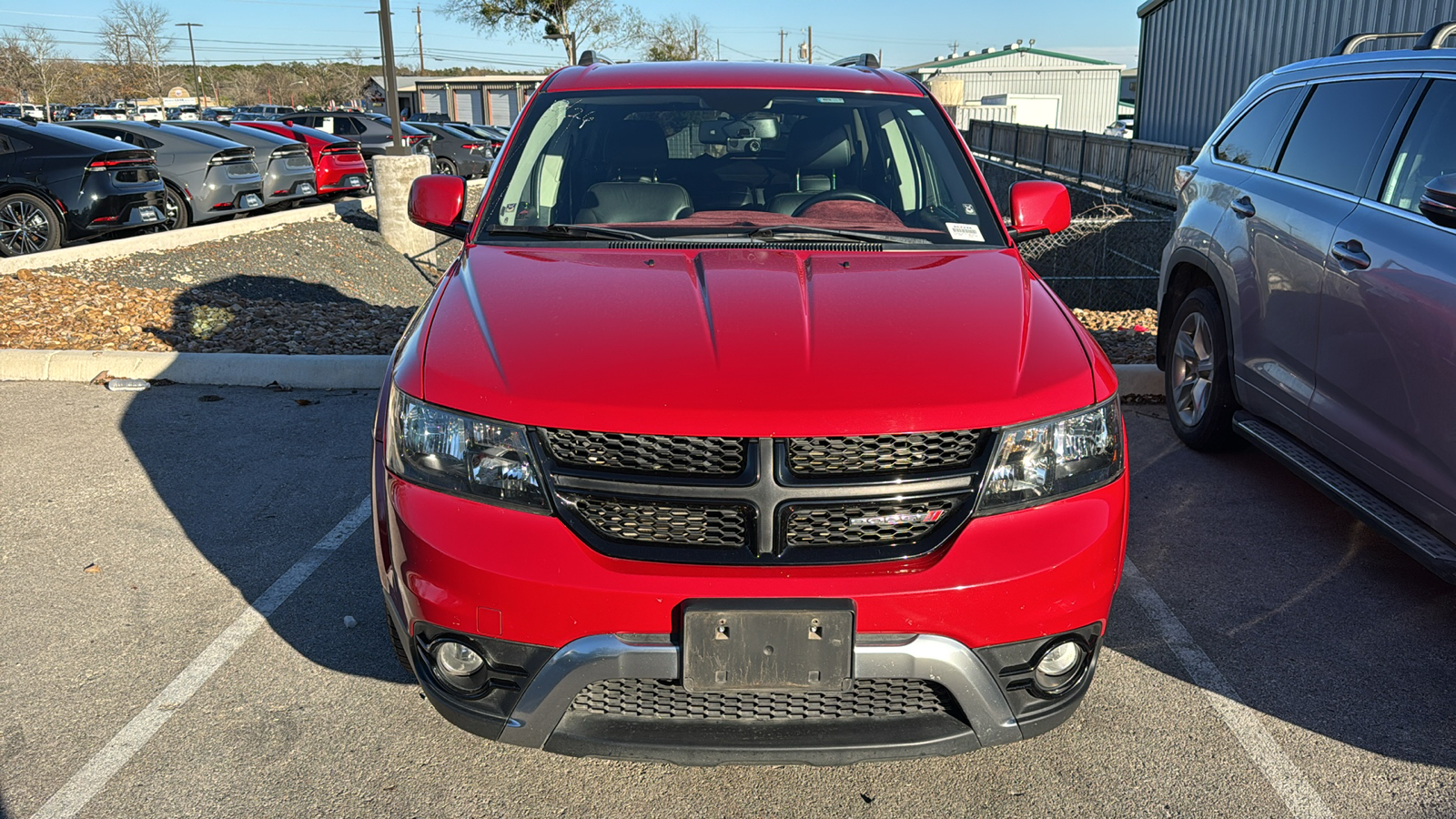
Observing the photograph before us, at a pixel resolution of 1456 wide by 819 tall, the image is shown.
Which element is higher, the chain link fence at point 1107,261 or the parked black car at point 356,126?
the parked black car at point 356,126

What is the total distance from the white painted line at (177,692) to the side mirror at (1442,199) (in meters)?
3.96

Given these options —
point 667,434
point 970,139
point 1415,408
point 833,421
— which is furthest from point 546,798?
point 970,139

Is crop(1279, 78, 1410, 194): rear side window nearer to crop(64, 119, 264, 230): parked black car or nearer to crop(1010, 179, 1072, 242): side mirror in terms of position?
crop(1010, 179, 1072, 242): side mirror

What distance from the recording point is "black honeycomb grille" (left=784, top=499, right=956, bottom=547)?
244cm

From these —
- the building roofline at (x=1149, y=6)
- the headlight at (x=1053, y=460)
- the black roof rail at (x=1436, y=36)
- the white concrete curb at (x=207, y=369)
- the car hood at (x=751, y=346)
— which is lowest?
the white concrete curb at (x=207, y=369)

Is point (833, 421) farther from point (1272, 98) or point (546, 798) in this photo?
point (1272, 98)

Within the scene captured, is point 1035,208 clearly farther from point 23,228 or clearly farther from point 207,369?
point 23,228

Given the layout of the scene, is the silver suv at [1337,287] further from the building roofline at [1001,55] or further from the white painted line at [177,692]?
the building roofline at [1001,55]

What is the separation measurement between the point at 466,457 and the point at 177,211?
12.0m

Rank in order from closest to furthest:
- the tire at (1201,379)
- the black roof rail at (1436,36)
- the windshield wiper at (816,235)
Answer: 1. the windshield wiper at (816,235)
2. the black roof rail at (1436,36)
3. the tire at (1201,379)

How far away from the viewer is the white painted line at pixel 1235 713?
283 cm

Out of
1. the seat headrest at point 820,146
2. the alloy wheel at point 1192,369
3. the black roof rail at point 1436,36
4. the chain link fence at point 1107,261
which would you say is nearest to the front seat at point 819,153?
the seat headrest at point 820,146

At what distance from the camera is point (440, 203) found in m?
3.93

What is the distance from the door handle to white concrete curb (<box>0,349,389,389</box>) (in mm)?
5073
